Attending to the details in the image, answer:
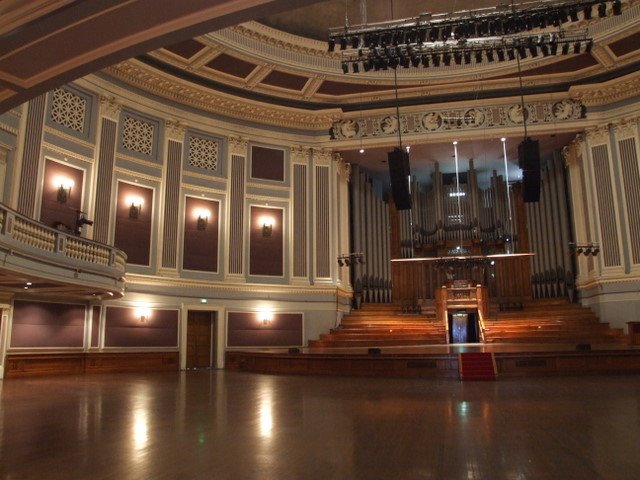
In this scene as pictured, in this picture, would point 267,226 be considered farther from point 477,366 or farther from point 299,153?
point 477,366

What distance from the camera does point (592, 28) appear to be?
14.2m

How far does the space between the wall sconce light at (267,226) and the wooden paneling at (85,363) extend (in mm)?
4351

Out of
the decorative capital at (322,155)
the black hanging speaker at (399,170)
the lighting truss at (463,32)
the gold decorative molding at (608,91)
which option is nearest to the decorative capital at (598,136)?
the gold decorative molding at (608,91)

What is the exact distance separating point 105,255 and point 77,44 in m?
8.46

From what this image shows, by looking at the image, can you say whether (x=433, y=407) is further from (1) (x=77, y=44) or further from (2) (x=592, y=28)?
(2) (x=592, y=28)

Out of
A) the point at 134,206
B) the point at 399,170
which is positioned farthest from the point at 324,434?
the point at 134,206

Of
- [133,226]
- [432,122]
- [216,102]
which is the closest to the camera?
[133,226]

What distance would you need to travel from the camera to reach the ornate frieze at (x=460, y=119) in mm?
16234

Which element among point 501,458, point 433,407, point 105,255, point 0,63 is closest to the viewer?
A: point 501,458

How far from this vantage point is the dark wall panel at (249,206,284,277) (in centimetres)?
1590

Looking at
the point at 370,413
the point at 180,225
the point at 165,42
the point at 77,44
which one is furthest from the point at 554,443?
the point at 180,225

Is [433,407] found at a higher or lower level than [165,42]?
lower

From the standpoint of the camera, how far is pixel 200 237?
15148 millimetres

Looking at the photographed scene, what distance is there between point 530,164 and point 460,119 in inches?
212
